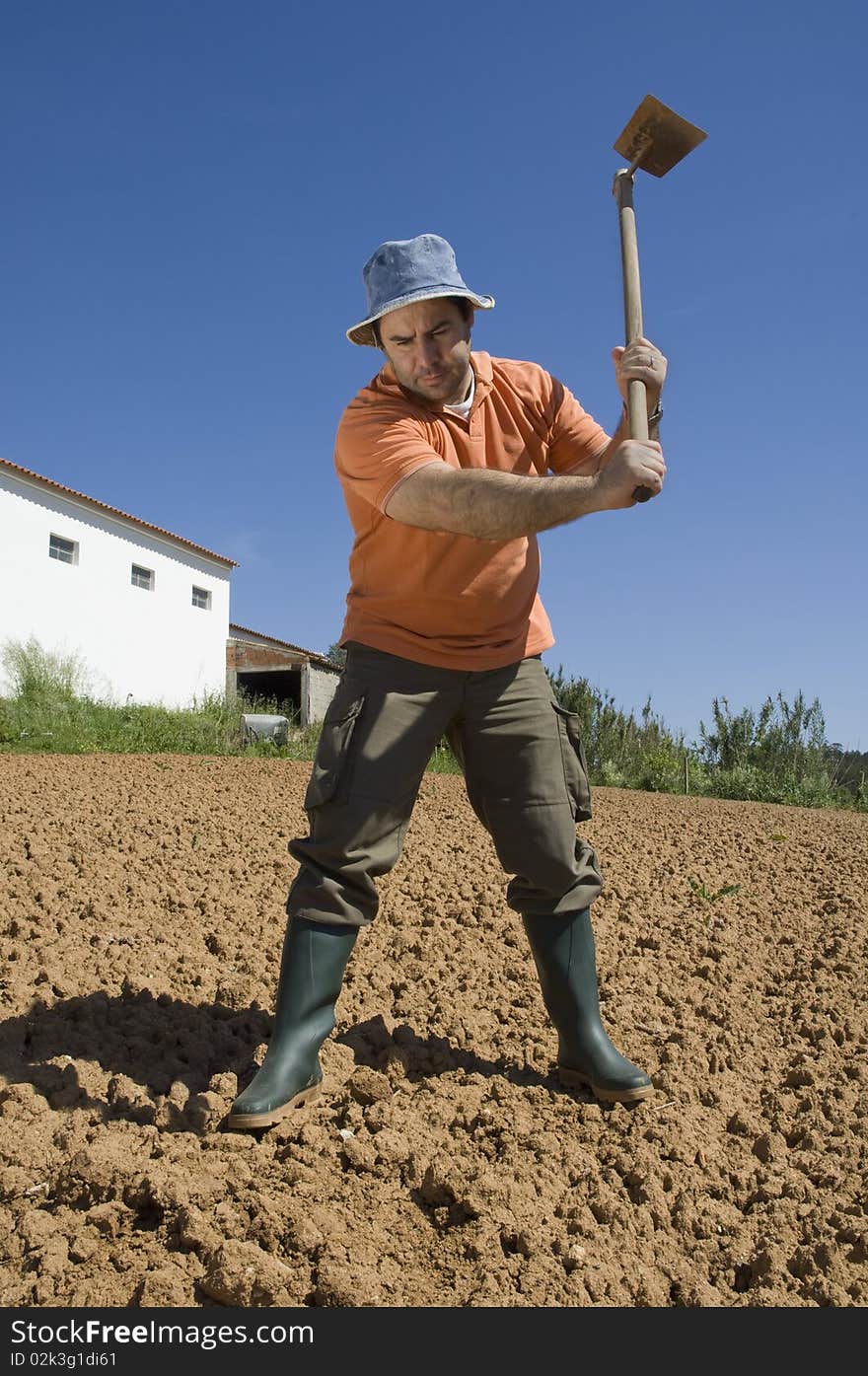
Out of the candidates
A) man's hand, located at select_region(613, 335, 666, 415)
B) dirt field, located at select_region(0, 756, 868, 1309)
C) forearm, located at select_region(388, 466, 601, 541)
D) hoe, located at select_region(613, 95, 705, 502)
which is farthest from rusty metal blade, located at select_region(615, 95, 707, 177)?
dirt field, located at select_region(0, 756, 868, 1309)

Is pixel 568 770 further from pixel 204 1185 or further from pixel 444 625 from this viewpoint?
pixel 204 1185

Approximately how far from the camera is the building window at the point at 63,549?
1878 cm

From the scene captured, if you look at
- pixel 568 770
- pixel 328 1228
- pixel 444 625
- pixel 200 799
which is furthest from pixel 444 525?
pixel 200 799

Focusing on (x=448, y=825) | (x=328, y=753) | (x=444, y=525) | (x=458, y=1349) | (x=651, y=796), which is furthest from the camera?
(x=651, y=796)

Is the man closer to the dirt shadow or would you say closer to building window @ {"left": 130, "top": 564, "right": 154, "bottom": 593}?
the dirt shadow

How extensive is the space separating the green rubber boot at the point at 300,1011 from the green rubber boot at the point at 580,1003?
0.51m

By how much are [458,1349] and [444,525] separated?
1452 mm

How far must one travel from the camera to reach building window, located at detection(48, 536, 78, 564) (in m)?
18.8

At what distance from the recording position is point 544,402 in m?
2.44

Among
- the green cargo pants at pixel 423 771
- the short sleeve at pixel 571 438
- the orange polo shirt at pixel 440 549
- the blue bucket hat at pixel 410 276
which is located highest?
the blue bucket hat at pixel 410 276

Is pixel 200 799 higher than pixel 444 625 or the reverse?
the reverse

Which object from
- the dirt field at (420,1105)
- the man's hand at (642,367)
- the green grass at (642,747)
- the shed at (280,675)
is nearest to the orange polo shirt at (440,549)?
the man's hand at (642,367)

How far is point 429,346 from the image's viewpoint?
221 cm

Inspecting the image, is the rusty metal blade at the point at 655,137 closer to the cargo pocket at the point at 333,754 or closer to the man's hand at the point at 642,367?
the man's hand at the point at 642,367
